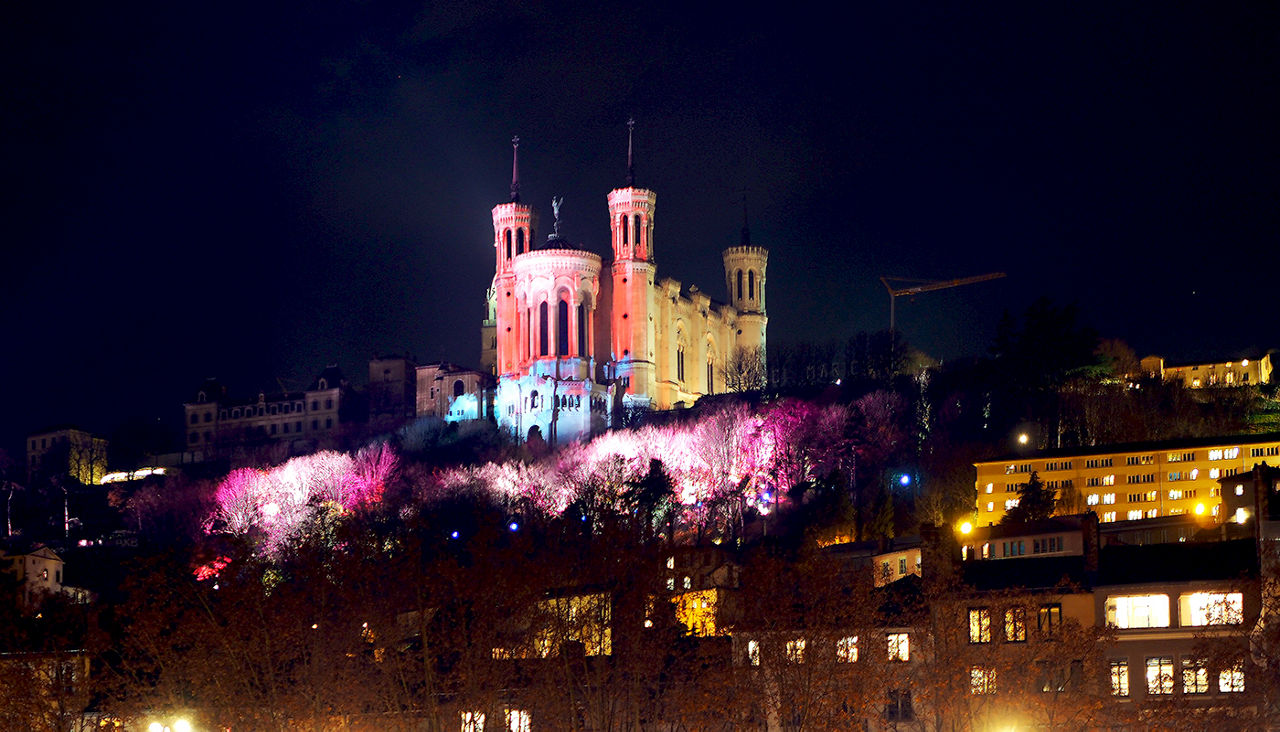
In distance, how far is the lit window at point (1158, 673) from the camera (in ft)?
184

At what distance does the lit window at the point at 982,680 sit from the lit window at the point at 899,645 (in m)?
2.16

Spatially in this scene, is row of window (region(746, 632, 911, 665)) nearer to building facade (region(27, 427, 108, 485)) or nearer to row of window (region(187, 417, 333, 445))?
row of window (region(187, 417, 333, 445))

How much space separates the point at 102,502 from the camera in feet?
464

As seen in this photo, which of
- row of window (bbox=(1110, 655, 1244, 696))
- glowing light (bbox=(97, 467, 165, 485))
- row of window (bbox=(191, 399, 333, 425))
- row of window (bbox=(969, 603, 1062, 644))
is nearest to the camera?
row of window (bbox=(1110, 655, 1244, 696))

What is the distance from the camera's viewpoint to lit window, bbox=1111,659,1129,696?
56.6m

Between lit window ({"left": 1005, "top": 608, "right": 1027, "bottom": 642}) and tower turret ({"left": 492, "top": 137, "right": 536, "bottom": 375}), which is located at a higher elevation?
tower turret ({"left": 492, "top": 137, "right": 536, "bottom": 375})

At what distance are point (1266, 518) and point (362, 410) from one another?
11151cm

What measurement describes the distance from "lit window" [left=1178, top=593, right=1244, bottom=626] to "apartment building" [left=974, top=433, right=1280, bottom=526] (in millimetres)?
36131

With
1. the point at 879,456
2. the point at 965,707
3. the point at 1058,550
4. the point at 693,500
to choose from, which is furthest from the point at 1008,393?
the point at 965,707

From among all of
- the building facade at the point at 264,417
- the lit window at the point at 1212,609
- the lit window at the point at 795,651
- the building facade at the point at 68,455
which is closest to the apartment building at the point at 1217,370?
the building facade at the point at 264,417

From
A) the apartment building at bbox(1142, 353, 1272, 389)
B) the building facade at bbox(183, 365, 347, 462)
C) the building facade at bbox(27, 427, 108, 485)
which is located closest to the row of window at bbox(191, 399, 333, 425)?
the building facade at bbox(183, 365, 347, 462)

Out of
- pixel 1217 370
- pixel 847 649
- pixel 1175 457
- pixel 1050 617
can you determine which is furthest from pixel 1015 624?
pixel 1217 370

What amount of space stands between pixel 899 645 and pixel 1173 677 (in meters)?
7.04

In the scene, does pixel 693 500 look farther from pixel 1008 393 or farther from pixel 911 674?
pixel 911 674
